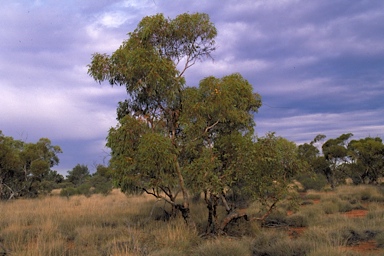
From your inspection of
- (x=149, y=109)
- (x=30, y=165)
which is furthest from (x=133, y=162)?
(x=30, y=165)

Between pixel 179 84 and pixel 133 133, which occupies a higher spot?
pixel 179 84

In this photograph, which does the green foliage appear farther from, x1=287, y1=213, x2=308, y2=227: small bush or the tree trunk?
x1=287, y1=213, x2=308, y2=227: small bush

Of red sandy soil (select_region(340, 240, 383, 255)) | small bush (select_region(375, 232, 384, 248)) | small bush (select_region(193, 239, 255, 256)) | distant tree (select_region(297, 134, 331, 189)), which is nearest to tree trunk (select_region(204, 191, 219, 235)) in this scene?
small bush (select_region(193, 239, 255, 256))

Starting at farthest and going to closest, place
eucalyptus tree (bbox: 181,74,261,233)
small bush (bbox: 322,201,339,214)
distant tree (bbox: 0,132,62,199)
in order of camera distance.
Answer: distant tree (bbox: 0,132,62,199), small bush (bbox: 322,201,339,214), eucalyptus tree (bbox: 181,74,261,233)

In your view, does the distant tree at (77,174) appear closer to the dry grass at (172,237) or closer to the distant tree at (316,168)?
the distant tree at (316,168)

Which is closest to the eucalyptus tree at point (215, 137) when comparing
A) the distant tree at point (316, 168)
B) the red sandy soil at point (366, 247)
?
the red sandy soil at point (366, 247)

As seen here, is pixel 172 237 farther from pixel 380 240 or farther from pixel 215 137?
pixel 380 240

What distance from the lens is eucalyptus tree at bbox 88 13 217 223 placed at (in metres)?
9.67

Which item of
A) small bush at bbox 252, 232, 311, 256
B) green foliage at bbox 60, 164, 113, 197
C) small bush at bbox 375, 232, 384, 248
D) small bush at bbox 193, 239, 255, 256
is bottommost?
small bush at bbox 375, 232, 384, 248

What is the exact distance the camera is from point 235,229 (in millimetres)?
11594

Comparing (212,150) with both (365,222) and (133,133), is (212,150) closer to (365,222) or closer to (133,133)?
(133,133)

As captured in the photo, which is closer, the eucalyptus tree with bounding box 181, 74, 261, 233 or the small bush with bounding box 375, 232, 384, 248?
the small bush with bounding box 375, 232, 384, 248

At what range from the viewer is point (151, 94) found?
414 inches

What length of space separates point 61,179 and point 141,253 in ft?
150
